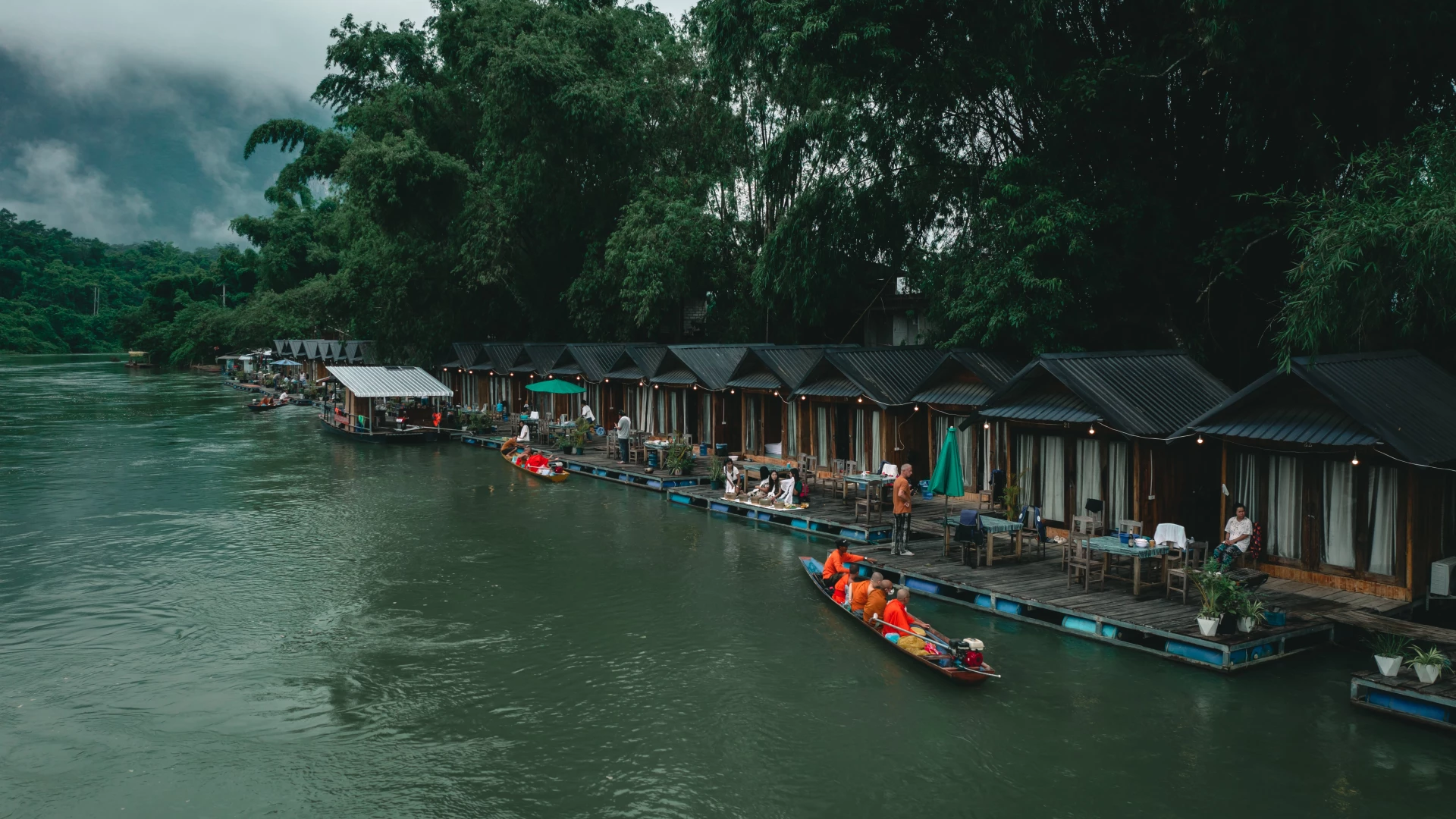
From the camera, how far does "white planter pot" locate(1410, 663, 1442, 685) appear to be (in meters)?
11.4

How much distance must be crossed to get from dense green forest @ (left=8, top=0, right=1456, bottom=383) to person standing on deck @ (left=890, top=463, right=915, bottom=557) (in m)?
6.98

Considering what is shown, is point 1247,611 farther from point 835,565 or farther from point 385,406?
point 385,406

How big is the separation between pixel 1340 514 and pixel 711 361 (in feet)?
69.9

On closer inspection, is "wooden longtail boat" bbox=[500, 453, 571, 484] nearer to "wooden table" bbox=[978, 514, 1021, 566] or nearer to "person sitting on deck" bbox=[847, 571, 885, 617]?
"wooden table" bbox=[978, 514, 1021, 566]

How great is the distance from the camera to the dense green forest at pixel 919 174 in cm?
2023

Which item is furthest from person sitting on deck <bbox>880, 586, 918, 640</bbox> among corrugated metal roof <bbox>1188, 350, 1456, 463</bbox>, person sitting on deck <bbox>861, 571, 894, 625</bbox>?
corrugated metal roof <bbox>1188, 350, 1456, 463</bbox>

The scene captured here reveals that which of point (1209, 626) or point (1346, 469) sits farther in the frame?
point (1346, 469)

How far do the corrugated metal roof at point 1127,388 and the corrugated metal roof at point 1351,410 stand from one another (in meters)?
1.75

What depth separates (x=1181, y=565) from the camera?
15.8 m

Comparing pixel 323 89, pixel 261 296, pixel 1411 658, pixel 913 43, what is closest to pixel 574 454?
pixel 913 43

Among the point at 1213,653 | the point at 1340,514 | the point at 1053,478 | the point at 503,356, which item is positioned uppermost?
the point at 503,356

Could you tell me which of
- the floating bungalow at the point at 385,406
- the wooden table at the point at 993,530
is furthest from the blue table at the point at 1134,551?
the floating bungalow at the point at 385,406

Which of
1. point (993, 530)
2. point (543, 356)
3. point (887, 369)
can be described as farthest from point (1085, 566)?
point (543, 356)

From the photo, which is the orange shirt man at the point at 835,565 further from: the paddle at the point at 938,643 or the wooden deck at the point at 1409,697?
the wooden deck at the point at 1409,697
